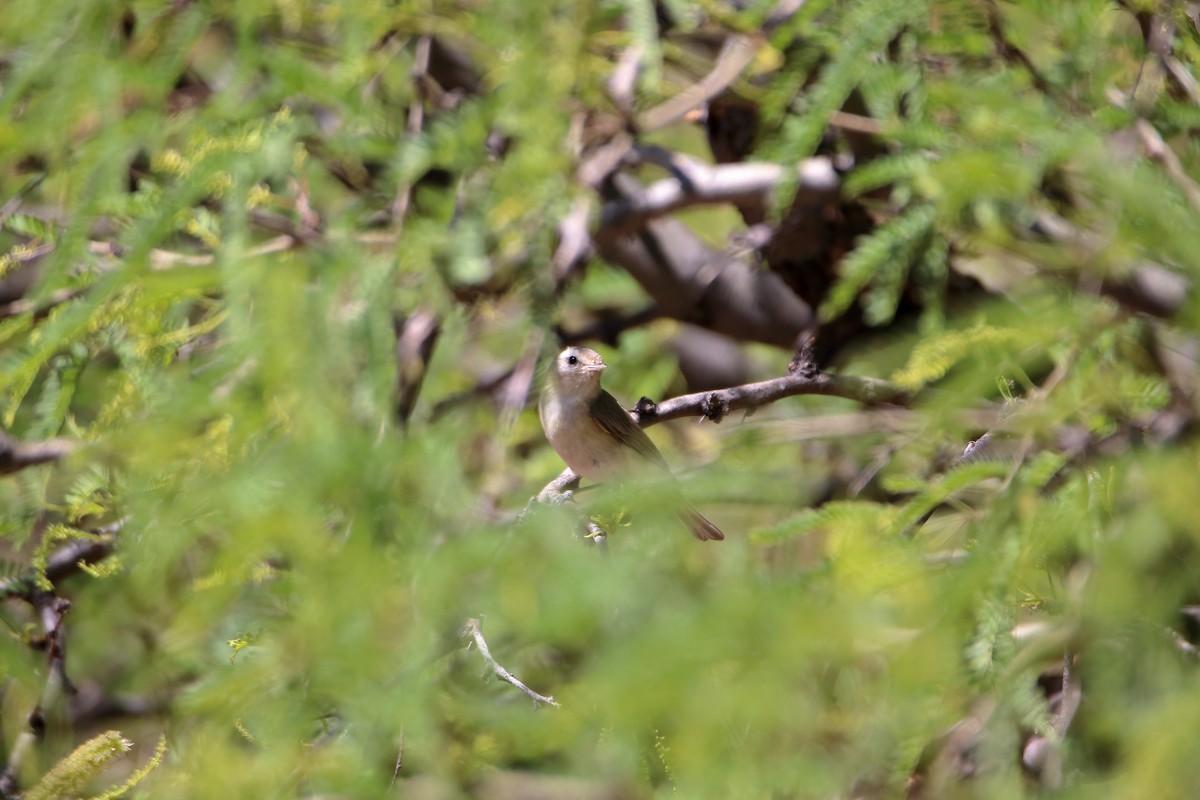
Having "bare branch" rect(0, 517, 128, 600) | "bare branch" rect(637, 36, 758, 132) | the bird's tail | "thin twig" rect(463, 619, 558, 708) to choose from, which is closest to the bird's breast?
the bird's tail

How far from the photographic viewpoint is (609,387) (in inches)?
219

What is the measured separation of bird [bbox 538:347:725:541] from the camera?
A: 4.27 metres

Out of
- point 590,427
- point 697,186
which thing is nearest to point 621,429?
point 590,427

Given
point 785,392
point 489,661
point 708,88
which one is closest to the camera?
point 489,661

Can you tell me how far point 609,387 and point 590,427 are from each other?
1.15 metres

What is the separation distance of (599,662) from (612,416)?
2404 millimetres

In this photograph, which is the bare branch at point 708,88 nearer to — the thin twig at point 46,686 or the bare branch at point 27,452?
the bare branch at point 27,452

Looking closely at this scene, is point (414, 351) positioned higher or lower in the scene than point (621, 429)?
higher

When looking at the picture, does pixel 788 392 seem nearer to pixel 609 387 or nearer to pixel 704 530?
pixel 704 530

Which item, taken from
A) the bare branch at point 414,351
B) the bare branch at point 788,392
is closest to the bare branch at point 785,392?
the bare branch at point 788,392

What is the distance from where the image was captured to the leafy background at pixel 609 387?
2186mm

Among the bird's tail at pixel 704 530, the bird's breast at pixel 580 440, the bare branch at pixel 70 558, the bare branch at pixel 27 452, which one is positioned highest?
the bare branch at pixel 27 452

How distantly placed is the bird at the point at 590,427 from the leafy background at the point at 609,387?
159 mm

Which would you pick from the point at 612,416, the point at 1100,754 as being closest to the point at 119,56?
the point at 612,416
